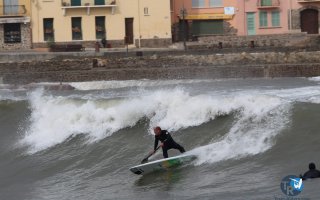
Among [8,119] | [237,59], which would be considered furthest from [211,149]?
[237,59]

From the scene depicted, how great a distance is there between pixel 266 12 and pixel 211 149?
37.7 m

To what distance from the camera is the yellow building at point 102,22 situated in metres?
54.1

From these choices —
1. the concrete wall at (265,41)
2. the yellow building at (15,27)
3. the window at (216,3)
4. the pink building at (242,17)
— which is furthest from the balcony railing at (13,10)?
the window at (216,3)

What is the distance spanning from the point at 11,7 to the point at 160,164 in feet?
125

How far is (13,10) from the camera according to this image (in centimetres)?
5397

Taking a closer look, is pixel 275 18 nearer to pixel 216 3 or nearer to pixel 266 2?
pixel 266 2

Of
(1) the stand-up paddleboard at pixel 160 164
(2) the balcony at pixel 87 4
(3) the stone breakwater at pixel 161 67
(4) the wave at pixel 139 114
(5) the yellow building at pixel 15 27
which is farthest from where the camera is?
(2) the balcony at pixel 87 4

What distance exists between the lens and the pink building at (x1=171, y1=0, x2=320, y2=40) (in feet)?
181

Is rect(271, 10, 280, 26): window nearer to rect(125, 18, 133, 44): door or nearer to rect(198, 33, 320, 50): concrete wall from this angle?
rect(198, 33, 320, 50): concrete wall

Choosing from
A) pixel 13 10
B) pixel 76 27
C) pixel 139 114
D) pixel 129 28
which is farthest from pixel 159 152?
pixel 13 10

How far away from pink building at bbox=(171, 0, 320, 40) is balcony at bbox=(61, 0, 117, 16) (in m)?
4.56

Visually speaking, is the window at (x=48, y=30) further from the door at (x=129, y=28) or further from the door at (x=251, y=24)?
the door at (x=251, y=24)

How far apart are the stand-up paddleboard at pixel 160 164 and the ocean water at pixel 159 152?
0.51 ft

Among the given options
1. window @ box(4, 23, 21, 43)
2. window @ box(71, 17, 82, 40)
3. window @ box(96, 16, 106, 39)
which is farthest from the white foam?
window @ box(4, 23, 21, 43)
